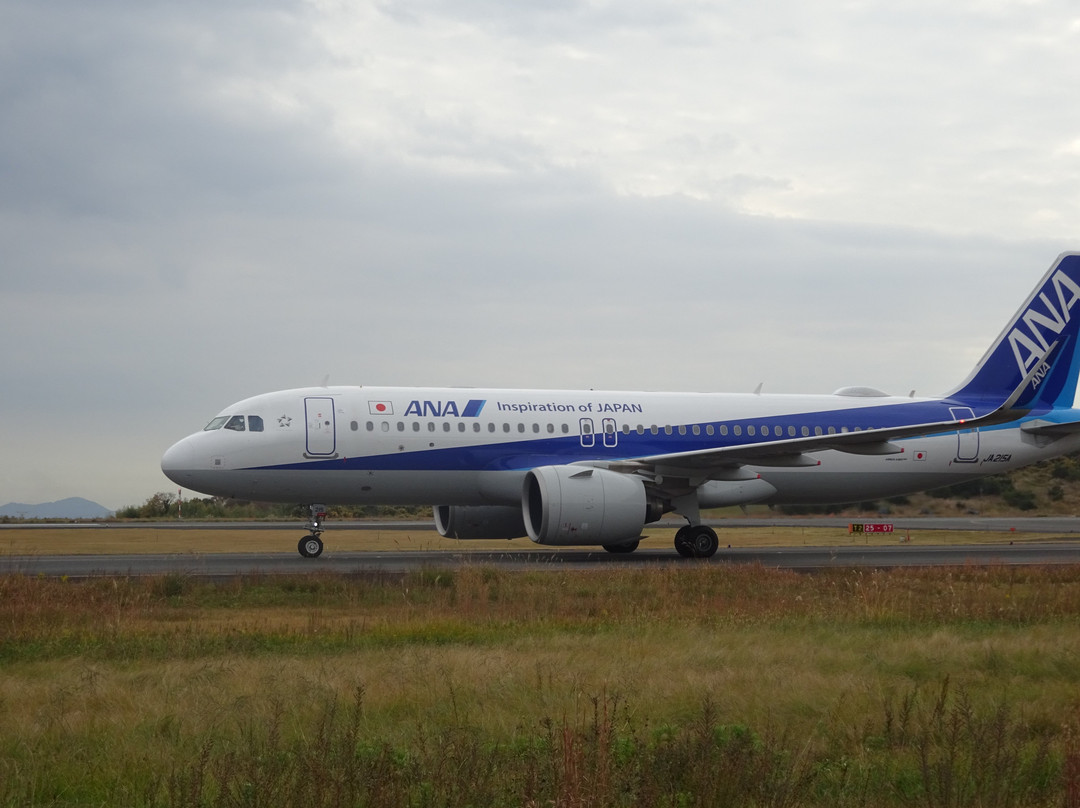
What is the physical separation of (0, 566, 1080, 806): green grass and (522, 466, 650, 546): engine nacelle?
6.39 metres

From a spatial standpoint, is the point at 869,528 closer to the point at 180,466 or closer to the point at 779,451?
the point at 779,451

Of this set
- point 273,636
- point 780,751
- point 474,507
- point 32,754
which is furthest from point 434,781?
point 474,507

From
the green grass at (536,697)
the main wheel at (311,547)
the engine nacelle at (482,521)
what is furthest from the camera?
the engine nacelle at (482,521)

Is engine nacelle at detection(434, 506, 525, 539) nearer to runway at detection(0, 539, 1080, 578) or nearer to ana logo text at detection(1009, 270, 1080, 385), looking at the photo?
runway at detection(0, 539, 1080, 578)

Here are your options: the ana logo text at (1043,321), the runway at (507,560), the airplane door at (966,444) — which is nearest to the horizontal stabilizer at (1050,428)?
the airplane door at (966,444)

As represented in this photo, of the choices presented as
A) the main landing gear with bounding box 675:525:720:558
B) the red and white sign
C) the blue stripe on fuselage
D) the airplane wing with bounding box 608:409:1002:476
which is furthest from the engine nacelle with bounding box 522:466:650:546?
the red and white sign

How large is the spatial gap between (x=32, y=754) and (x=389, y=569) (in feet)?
42.8

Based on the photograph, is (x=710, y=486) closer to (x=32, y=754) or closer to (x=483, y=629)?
(x=483, y=629)

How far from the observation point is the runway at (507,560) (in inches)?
754

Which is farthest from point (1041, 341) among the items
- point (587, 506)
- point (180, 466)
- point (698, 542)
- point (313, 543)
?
point (180, 466)

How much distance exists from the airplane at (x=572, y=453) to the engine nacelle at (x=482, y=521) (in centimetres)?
4

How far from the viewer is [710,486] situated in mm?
24859

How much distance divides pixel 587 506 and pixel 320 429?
5984mm

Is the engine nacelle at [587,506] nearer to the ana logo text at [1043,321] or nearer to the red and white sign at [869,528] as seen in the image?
the red and white sign at [869,528]
